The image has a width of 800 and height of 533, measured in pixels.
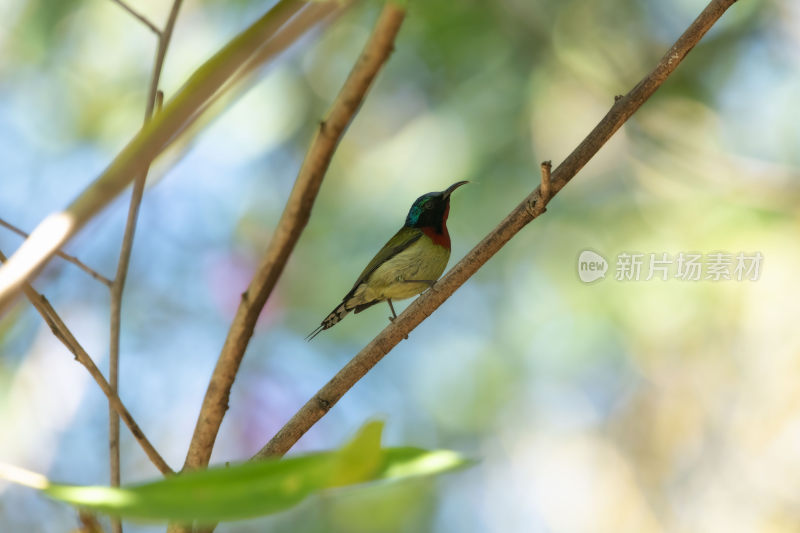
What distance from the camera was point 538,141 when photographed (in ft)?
17.3

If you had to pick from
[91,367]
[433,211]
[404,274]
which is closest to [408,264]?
[404,274]

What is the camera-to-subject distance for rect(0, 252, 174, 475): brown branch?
3.75 ft

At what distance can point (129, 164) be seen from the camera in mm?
741

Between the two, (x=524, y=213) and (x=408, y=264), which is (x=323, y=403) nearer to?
(x=524, y=213)

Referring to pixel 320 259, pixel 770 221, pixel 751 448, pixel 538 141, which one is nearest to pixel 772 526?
pixel 751 448

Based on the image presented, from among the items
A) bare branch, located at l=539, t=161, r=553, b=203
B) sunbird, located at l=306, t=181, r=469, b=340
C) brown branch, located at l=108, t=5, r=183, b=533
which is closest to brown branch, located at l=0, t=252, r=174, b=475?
brown branch, located at l=108, t=5, r=183, b=533

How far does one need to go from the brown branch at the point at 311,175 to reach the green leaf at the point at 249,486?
0.16 meters

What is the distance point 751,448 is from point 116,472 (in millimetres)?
4887

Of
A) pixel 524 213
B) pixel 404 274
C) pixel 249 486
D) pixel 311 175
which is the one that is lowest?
pixel 249 486

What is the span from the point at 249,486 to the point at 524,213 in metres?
0.92

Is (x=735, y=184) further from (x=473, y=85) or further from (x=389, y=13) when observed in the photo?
(x=389, y=13)

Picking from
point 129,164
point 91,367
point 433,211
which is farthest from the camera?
point 433,211

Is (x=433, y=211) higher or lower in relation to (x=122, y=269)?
higher

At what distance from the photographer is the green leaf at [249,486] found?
0.71m
